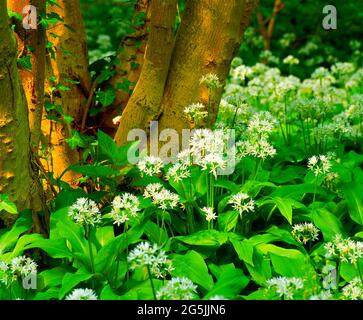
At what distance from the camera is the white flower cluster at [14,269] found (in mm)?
2529

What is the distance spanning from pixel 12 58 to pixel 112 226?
0.89 meters

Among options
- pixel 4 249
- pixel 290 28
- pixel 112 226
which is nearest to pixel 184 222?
pixel 112 226

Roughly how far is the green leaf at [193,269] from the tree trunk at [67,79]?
1.21m

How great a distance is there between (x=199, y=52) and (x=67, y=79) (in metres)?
0.77

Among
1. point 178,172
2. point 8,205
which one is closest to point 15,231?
point 8,205

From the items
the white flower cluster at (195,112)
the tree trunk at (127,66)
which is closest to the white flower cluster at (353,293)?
the white flower cluster at (195,112)

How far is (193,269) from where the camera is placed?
2740 millimetres

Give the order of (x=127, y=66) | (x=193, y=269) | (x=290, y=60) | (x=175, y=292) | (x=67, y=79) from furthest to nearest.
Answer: (x=290, y=60) < (x=127, y=66) < (x=67, y=79) < (x=193, y=269) < (x=175, y=292)

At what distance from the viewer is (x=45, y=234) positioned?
10.7 ft

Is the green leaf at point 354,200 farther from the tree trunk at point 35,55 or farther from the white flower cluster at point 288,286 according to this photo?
the tree trunk at point 35,55

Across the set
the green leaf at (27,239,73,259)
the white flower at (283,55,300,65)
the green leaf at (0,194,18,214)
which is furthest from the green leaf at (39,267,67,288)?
the white flower at (283,55,300,65)

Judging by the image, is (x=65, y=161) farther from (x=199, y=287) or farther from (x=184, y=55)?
Answer: (x=199, y=287)

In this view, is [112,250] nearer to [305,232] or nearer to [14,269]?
[14,269]
